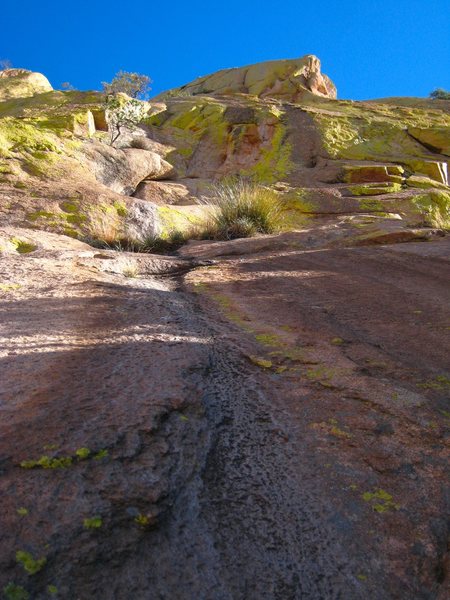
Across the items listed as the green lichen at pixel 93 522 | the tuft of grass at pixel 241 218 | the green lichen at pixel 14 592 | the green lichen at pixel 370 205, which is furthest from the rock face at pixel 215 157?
the green lichen at pixel 14 592

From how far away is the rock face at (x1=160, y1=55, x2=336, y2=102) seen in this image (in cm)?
3306

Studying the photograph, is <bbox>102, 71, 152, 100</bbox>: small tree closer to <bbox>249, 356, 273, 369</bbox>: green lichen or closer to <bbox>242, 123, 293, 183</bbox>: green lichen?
<bbox>242, 123, 293, 183</bbox>: green lichen

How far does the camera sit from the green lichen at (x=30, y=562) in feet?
3.36

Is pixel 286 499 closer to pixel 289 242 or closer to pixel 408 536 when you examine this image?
pixel 408 536

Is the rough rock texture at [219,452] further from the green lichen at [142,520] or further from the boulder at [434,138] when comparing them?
the boulder at [434,138]

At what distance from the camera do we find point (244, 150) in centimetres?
1820

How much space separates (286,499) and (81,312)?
6.29 feet

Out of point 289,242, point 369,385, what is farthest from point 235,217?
point 369,385

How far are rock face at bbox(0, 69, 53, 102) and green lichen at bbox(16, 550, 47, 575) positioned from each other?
28017mm

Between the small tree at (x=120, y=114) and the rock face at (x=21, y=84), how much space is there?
1125 cm

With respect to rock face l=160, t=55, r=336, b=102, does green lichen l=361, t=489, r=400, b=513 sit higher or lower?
lower

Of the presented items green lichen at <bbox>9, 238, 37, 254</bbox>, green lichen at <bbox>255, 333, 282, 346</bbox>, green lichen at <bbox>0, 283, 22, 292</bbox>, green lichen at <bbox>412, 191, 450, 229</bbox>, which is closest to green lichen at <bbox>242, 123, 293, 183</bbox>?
green lichen at <bbox>412, 191, 450, 229</bbox>

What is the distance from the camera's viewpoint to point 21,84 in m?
27.8

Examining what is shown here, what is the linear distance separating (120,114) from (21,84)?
52.3ft
